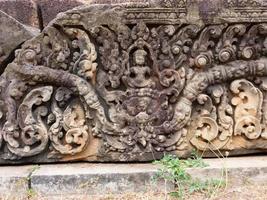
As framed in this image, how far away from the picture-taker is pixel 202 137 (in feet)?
12.5

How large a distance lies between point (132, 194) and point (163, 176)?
248 millimetres

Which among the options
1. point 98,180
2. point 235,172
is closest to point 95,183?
point 98,180

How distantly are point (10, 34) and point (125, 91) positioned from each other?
39.4 inches

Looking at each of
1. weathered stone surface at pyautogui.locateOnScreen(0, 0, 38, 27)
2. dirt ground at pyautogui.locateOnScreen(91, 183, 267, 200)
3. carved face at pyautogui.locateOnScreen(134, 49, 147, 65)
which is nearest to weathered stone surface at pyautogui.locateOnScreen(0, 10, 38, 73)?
weathered stone surface at pyautogui.locateOnScreen(0, 0, 38, 27)

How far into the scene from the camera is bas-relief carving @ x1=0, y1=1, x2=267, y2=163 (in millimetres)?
3771

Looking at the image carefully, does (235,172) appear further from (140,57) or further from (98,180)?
(140,57)

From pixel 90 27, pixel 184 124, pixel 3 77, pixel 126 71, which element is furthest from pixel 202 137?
pixel 3 77

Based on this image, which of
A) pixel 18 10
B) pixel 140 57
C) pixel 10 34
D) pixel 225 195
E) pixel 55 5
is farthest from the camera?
pixel 55 5

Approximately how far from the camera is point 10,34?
3.92 meters

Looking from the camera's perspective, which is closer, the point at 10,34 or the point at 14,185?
the point at 14,185

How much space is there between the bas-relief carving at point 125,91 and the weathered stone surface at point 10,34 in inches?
5.2

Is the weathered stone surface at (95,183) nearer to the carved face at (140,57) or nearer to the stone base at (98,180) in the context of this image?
the stone base at (98,180)

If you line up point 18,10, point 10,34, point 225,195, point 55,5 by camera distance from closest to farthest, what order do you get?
point 225,195
point 10,34
point 18,10
point 55,5

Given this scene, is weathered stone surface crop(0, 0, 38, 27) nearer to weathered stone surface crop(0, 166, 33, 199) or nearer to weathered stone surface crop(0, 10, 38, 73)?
weathered stone surface crop(0, 10, 38, 73)
